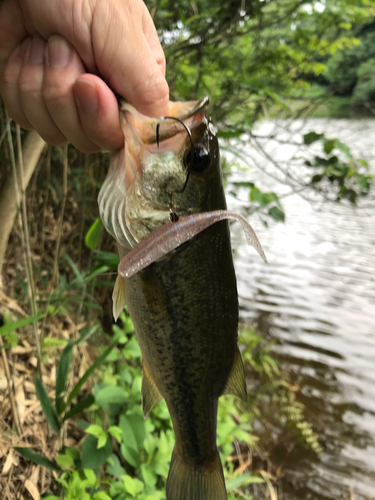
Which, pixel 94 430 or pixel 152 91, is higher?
pixel 152 91

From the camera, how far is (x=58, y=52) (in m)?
0.88

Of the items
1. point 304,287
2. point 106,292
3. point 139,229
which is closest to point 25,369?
point 106,292

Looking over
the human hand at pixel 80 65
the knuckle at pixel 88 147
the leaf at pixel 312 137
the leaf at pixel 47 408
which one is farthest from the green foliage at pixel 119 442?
the leaf at pixel 312 137

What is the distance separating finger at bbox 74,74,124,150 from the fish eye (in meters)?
0.21

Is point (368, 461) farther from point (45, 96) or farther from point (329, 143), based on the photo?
point (45, 96)

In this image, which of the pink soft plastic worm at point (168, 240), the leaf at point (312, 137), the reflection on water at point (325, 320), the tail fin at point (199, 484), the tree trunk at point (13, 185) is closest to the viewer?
the pink soft plastic worm at point (168, 240)

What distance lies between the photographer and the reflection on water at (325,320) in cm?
256

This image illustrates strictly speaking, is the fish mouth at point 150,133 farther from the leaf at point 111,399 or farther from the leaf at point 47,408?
the leaf at point 111,399

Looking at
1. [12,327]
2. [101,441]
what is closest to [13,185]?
[12,327]

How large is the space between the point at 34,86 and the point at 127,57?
276mm

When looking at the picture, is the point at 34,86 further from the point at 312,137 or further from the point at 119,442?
the point at 312,137

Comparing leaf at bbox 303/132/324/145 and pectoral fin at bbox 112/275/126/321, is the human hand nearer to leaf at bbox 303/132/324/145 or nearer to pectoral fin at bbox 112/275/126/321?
pectoral fin at bbox 112/275/126/321

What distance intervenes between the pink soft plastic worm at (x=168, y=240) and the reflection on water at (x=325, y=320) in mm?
2418

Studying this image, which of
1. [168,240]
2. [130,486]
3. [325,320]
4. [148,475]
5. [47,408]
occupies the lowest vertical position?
[325,320]
